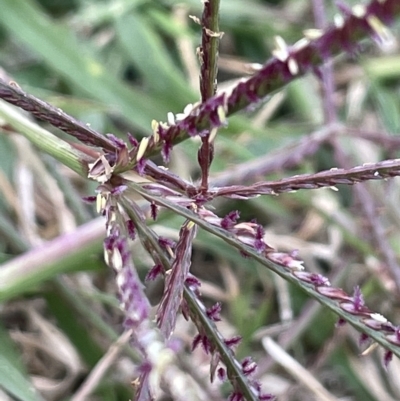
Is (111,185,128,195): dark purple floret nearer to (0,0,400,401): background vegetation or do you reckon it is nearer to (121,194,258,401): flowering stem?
(121,194,258,401): flowering stem

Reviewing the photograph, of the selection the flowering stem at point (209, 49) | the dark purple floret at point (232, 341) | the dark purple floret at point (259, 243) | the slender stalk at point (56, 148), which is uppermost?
the slender stalk at point (56, 148)

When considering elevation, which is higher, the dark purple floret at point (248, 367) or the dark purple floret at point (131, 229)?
the dark purple floret at point (131, 229)

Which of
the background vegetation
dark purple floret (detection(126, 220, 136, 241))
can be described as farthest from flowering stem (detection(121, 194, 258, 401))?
the background vegetation

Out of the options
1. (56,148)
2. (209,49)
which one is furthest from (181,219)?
(209,49)

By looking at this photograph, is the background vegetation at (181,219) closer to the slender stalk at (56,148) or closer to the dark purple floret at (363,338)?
the slender stalk at (56,148)

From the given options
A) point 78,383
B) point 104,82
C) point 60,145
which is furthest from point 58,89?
point 60,145

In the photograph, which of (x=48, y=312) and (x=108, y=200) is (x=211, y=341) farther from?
(x=48, y=312)

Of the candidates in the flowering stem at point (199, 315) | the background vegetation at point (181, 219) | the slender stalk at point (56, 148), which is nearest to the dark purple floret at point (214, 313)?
the flowering stem at point (199, 315)

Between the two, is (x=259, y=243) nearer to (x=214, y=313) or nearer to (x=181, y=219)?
(x=214, y=313)
